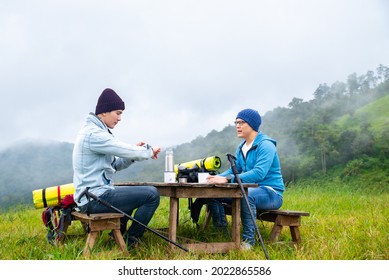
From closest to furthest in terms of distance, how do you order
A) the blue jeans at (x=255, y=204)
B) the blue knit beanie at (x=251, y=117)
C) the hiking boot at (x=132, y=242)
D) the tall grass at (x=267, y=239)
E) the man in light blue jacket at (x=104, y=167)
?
the tall grass at (x=267, y=239)
the man in light blue jacket at (x=104, y=167)
the hiking boot at (x=132, y=242)
the blue jeans at (x=255, y=204)
the blue knit beanie at (x=251, y=117)

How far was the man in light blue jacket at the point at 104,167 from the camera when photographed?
432 centimetres

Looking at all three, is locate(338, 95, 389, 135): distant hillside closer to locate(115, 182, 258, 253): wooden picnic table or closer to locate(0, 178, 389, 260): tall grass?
locate(0, 178, 389, 260): tall grass

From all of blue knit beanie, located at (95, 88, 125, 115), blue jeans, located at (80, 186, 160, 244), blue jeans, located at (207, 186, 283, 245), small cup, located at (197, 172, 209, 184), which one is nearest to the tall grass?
blue jeans, located at (207, 186, 283, 245)

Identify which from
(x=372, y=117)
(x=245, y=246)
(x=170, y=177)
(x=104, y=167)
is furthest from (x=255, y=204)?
(x=372, y=117)

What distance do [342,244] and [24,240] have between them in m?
3.79

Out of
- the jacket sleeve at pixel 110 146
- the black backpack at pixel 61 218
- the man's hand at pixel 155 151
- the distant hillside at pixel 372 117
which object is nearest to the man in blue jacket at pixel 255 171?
the man's hand at pixel 155 151

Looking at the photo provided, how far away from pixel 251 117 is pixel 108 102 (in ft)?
5.77

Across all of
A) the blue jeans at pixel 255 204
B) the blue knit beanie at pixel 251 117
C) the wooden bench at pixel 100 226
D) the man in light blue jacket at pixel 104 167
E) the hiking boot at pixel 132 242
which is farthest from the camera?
the blue knit beanie at pixel 251 117

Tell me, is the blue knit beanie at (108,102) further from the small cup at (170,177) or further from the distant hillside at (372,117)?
the distant hillside at (372,117)

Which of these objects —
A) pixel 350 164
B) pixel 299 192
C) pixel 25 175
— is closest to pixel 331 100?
Result: pixel 350 164

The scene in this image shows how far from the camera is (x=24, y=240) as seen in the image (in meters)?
5.29

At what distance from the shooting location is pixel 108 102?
461cm

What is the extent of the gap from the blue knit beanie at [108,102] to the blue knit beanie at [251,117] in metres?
1.52

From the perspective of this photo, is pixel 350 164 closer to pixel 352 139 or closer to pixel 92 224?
pixel 352 139
